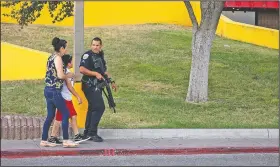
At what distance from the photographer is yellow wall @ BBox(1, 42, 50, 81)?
1441 cm

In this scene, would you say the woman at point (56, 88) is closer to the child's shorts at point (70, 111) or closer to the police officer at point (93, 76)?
the child's shorts at point (70, 111)

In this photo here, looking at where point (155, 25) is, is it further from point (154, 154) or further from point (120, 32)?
point (154, 154)

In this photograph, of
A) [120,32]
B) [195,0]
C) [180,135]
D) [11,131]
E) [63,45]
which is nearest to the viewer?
[63,45]

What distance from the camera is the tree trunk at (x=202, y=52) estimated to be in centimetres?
1292

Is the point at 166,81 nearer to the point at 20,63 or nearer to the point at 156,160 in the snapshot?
the point at 20,63

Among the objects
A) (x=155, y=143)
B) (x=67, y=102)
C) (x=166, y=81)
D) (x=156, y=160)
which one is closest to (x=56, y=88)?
(x=67, y=102)

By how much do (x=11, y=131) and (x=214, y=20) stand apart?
17.3 feet

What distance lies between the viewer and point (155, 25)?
23344 millimetres

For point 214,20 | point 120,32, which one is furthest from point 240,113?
point 120,32

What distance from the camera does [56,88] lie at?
9008mm

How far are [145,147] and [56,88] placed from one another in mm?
1615

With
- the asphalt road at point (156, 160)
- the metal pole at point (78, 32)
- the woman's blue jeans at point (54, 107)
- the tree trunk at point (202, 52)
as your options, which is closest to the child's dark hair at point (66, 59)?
the woman's blue jeans at point (54, 107)

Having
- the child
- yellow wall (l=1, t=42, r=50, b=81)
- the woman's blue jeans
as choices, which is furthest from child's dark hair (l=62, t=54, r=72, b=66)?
yellow wall (l=1, t=42, r=50, b=81)

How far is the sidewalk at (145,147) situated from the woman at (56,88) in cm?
19
